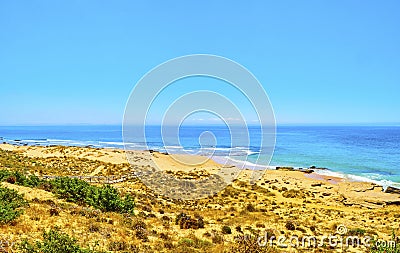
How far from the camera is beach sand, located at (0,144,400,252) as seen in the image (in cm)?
1041

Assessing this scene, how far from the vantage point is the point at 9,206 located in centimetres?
1005

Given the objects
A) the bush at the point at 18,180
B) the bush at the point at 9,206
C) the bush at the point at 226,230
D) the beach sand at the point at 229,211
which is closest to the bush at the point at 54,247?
the beach sand at the point at 229,211

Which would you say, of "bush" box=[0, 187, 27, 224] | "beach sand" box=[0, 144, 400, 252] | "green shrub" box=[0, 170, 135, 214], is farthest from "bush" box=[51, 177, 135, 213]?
"bush" box=[0, 187, 27, 224]

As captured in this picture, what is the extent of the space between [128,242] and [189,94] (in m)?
8.86

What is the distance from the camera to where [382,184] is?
3544cm

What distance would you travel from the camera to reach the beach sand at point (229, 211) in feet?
34.1

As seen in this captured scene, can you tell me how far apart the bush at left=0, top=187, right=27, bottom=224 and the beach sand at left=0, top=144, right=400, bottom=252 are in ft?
1.07

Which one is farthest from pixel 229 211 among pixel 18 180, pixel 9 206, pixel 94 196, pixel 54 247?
pixel 54 247

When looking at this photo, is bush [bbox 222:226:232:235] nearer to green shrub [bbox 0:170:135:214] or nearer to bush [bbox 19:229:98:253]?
green shrub [bbox 0:170:135:214]

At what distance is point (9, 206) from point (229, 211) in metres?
14.5

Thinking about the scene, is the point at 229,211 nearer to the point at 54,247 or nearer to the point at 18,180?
the point at 18,180

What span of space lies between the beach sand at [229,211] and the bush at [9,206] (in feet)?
1.07

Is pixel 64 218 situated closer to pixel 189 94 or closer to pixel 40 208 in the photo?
pixel 40 208

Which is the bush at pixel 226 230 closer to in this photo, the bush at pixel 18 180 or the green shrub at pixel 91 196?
the green shrub at pixel 91 196
